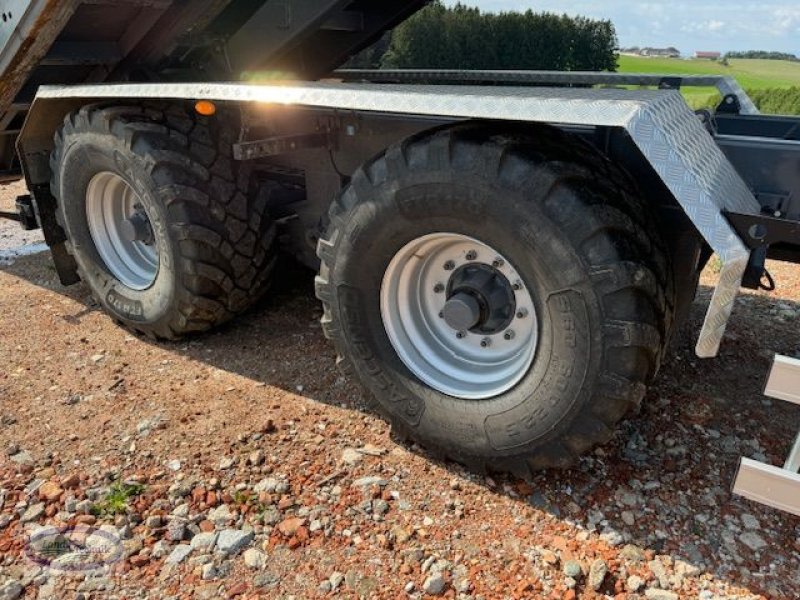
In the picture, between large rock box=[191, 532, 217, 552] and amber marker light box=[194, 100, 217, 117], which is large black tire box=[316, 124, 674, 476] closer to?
large rock box=[191, 532, 217, 552]

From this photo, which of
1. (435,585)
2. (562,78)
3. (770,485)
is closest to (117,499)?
(435,585)

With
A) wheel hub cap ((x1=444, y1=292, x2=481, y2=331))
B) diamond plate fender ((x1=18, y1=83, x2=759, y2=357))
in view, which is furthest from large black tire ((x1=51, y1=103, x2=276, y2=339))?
wheel hub cap ((x1=444, y1=292, x2=481, y2=331))

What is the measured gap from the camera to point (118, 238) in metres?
4.33

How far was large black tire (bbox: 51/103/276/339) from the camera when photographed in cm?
351

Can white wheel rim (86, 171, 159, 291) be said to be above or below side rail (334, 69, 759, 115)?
below

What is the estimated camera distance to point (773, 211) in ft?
8.36

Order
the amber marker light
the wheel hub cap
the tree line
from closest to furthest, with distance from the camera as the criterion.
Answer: the wheel hub cap
the amber marker light
the tree line

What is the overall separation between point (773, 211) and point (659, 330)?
2.29 feet

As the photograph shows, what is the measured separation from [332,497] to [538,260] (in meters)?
1.24

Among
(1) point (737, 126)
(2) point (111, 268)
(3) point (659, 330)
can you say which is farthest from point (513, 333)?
(2) point (111, 268)

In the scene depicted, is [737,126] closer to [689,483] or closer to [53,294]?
[689,483]

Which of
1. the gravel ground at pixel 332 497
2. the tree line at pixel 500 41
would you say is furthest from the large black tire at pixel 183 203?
the tree line at pixel 500 41

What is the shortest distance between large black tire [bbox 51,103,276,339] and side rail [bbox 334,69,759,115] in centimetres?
219

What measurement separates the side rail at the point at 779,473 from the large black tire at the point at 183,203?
2672mm
